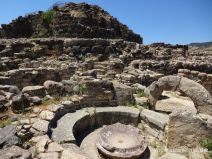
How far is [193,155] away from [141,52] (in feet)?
36.9

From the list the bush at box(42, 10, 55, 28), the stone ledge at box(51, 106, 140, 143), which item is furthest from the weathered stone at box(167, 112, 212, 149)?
the bush at box(42, 10, 55, 28)

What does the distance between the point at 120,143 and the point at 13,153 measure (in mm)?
2497

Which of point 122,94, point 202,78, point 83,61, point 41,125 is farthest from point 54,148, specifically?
point 202,78

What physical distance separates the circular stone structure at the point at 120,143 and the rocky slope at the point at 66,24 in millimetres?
13637

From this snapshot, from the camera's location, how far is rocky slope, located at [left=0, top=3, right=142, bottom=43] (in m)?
18.7

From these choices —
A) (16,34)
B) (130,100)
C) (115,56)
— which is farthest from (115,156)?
(16,34)

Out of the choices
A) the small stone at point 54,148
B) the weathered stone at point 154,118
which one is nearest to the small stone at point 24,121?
the small stone at point 54,148

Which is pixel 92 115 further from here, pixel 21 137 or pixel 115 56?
pixel 115 56

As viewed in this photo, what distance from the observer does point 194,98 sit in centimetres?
597

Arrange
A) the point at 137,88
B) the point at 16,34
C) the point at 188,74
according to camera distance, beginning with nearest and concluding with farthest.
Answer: the point at 137,88 < the point at 188,74 < the point at 16,34

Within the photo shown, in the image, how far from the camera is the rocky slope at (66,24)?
18719mm

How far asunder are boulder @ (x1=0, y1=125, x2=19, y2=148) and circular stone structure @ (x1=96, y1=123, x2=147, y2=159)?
184cm

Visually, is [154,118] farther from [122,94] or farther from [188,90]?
[122,94]

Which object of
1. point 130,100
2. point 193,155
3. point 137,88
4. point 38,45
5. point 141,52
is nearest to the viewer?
point 193,155
